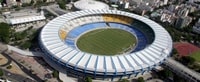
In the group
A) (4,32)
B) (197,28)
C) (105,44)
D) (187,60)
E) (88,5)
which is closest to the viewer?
(187,60)

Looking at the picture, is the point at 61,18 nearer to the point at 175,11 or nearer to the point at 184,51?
the point at 184,51

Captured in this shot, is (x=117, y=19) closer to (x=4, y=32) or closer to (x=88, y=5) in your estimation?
(x=88, y=5)

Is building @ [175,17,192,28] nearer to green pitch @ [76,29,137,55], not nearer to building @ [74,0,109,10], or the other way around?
green pitch @ [76,29,137,55]

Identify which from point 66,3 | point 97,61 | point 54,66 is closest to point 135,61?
point 97,61

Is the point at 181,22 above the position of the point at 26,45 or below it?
→ above

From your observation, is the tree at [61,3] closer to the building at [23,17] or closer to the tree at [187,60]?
the building at [23,17]

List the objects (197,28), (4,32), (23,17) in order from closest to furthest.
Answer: (4,32) → (23,17) → (197,28)

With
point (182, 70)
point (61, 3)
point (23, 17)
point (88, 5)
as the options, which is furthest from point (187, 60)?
point (61, 3)
